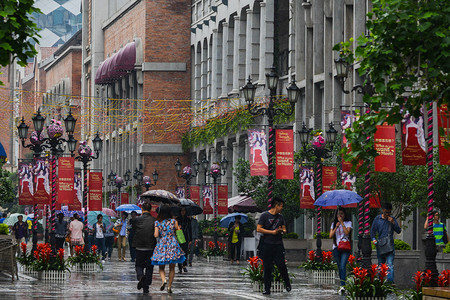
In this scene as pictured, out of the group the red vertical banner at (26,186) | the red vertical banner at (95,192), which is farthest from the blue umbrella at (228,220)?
the red vertical banner at (26,186)

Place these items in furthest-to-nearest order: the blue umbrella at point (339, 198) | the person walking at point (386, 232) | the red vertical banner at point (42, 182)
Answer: the red vertical banner at point (42, 182) < the blue umbrella at point (339, 198) < the person walking at point (386, 232)

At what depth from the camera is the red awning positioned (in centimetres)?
7806

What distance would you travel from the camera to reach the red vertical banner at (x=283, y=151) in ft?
104

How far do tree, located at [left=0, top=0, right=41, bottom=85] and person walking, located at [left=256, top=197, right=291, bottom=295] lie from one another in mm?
9313

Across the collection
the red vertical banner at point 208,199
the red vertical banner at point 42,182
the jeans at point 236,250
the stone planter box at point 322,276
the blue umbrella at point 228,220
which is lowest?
the jeans at point 236,250

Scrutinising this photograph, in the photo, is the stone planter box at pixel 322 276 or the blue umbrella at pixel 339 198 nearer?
the blue umbrella at pixel 339 198

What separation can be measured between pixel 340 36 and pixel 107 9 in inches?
2081

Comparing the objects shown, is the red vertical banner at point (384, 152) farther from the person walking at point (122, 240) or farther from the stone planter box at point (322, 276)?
the person walking at point (122, 240)

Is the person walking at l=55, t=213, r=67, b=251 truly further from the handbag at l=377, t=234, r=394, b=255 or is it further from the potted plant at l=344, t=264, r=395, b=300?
the potted plant at l=344, t=264, r=395, b=300

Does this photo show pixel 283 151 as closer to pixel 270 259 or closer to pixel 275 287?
pixel 275 287

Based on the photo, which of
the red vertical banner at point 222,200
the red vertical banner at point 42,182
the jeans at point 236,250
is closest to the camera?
the red vertical banner at point 42,182

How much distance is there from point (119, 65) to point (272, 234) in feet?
192

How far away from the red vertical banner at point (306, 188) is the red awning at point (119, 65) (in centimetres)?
4245

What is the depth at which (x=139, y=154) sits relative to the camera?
78188mm
